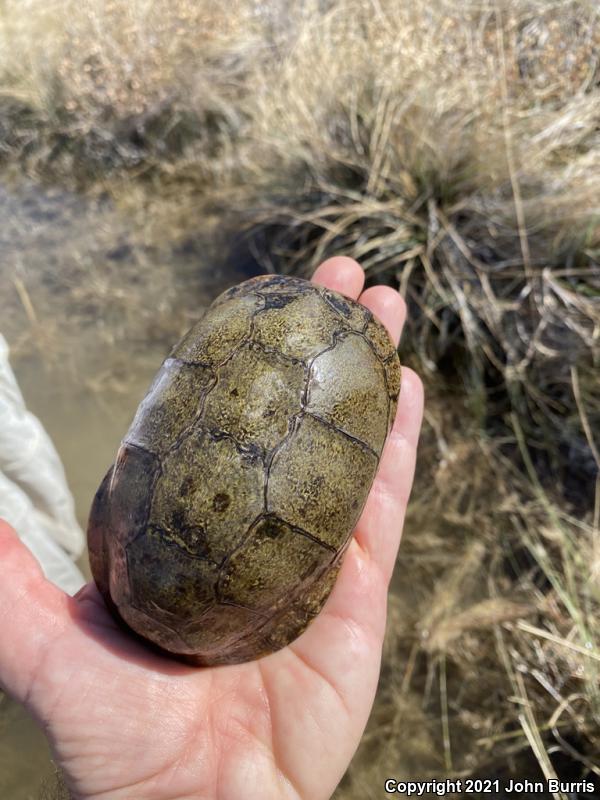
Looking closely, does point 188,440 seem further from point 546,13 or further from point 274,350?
point 546,13

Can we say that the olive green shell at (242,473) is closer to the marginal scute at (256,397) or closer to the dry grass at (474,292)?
the marginal scute at (256,397)

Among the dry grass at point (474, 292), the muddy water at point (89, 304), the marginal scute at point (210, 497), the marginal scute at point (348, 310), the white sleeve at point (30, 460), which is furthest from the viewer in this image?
the muddy water at point (89, 304)

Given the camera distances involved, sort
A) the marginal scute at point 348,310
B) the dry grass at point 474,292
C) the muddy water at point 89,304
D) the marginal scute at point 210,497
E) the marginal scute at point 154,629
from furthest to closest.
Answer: the muddy water at point 89,304, the dry grass at point 474,292, the marginal scute at point 348,310, the marginal scute at point 154,629, the marginal scute at point 210,497

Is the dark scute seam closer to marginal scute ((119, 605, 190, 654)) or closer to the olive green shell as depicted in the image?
the olive green shell

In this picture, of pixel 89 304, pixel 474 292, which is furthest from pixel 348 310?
pixel 89 304

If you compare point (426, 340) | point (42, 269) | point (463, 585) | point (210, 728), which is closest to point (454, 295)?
point (426, 340)

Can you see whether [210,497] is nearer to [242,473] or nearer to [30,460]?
[242,473]

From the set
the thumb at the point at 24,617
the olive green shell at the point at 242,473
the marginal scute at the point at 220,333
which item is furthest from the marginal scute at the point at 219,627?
the marginal scute at the point at 220,333

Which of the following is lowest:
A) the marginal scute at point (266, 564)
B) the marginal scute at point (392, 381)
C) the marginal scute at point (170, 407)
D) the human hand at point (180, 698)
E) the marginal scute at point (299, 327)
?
the human hand at point (180, 698)
